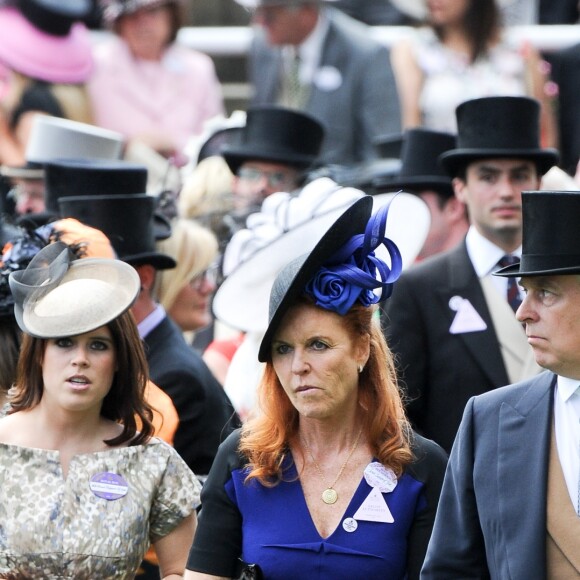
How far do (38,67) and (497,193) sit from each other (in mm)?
3978

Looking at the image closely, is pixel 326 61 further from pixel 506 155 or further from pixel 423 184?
pixel 506 155

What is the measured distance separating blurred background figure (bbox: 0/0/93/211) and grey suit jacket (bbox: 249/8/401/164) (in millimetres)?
1238

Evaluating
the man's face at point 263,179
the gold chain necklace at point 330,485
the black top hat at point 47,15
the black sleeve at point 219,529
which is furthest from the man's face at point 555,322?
the black top hat at point 47,15

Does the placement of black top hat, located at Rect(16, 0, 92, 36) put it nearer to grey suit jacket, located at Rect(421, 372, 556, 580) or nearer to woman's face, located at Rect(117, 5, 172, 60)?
woman's face, located at Rect(117, 5, 172, 60)

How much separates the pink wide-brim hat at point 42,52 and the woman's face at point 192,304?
10.1 feet

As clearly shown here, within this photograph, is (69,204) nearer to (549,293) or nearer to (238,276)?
(238,276)

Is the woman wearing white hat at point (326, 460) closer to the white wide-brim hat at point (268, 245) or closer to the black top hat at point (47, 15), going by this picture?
the white wide-brim hat at point (268, 245)

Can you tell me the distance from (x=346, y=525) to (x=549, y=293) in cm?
90

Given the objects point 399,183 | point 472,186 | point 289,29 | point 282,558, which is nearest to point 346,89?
point 289,29

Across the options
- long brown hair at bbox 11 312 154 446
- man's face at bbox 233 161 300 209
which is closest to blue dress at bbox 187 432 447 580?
long brown hair at bbox 11 312 154 446

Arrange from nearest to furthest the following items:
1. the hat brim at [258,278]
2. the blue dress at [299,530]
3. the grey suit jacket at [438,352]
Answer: the blue dress at [299,530] < the hat brim at [258,278] < the grey suit jacket at [438,352]

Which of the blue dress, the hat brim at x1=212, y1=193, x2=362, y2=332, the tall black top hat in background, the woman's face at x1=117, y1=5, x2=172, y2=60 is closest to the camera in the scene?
the blue dress

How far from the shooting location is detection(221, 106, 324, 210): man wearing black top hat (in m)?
8.70

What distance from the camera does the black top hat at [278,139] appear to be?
343 inches
